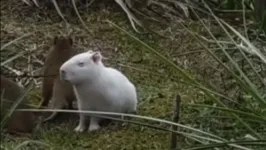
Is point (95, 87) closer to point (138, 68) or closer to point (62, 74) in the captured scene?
point (62, 74)

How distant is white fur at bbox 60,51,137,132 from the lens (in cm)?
428

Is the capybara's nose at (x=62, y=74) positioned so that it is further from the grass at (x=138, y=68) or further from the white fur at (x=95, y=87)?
the grass at (x=138, y=68)

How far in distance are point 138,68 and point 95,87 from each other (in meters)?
0.95

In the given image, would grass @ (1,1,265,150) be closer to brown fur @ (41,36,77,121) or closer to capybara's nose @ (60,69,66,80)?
brown fur @ (41,36,77,121)

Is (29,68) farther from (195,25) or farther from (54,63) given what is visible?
(195,25)

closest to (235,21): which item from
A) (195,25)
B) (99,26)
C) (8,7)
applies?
(195,25)

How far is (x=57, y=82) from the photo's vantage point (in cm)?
465

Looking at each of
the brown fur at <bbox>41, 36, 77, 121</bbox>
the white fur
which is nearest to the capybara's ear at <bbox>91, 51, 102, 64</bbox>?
the white fur

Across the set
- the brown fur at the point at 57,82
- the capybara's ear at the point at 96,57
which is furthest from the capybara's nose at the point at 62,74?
the brown fur at the point at 57,82

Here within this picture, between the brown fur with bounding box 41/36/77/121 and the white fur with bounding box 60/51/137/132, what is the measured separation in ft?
0.60

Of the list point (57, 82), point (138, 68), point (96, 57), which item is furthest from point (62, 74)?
point (138, 68)

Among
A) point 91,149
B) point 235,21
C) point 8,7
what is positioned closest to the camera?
point 91,149

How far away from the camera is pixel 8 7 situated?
19.9 feet

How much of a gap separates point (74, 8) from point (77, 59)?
1.86 meters
